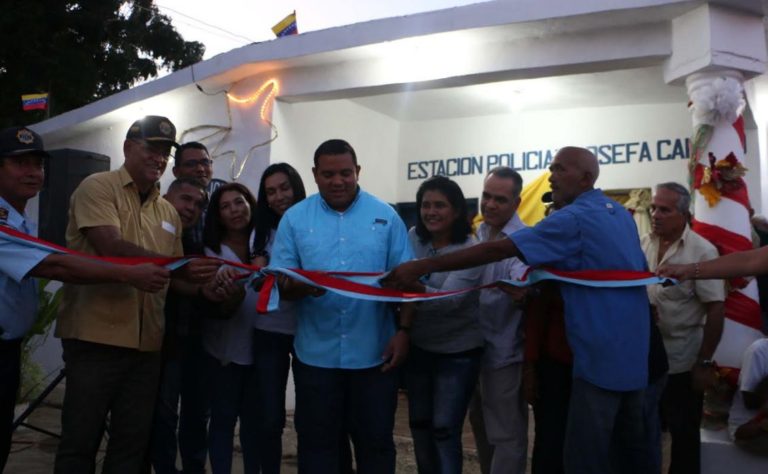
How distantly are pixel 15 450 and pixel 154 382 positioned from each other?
2.80 meters

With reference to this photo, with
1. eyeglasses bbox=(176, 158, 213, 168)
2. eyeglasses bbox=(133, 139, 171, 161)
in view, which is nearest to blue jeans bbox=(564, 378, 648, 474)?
eyeglasses bbox=(133, 139, 171, 161)

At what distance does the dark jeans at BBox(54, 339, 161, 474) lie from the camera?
3.23m

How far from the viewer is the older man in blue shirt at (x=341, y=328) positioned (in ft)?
11.1

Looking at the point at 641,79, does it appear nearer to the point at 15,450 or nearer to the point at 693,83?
the point at 693,83

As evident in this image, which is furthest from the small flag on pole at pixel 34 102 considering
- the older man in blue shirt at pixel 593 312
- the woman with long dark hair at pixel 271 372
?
the older man in blue shirt at pixel 593 312

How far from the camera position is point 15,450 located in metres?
5.58

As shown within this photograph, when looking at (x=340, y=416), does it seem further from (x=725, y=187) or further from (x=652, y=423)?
(x=725, y=187)

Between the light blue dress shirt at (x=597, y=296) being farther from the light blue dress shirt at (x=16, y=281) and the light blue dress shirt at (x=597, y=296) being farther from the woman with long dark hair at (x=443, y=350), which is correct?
the light blue dress shirt at (x=16, y=281)

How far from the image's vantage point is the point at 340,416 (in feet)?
11.3

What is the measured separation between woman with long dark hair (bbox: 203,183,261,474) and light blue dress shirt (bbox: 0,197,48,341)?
959 mm

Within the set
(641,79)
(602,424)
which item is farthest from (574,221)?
(641,79)

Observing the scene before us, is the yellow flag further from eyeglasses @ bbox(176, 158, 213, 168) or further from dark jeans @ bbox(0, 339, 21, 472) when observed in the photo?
dark jeans @ bbox(0, 339, 21, 472)

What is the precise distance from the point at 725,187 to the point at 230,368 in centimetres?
358

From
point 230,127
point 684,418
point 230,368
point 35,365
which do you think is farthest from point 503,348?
point 35,365
